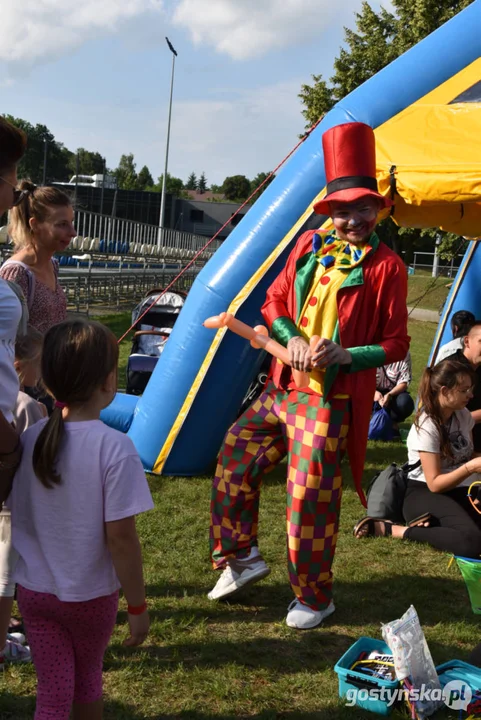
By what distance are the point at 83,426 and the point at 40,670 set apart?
0.65 metres

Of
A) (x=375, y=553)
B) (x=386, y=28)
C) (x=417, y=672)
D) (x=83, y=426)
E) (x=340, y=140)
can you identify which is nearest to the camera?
(x=83, y=426)

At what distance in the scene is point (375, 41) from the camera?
95.2ft

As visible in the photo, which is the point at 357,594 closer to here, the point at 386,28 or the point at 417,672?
the point at 417,672

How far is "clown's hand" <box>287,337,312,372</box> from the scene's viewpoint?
316 centimetres

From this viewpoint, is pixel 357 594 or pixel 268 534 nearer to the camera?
pixel 357 594

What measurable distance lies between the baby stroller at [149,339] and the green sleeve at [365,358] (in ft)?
12.0

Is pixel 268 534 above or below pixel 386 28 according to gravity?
below

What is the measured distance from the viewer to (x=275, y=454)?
140 inches

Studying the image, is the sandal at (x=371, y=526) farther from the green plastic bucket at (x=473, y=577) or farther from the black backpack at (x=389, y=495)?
the green plastic bucket at (x=473, y=577)

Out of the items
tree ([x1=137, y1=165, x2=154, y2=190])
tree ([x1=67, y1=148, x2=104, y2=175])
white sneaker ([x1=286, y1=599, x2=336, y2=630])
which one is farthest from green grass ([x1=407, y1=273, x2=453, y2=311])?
tree ([x1=137, y1=165, x2=154, y2=190])

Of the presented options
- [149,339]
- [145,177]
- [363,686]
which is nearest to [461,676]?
[363,686]

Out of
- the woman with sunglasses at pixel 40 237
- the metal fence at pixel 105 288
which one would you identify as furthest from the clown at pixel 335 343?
the metal fence at pixel 105 288

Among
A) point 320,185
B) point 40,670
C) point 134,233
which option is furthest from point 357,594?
point 134,233

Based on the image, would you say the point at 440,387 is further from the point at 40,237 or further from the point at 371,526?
the point at 40,237
